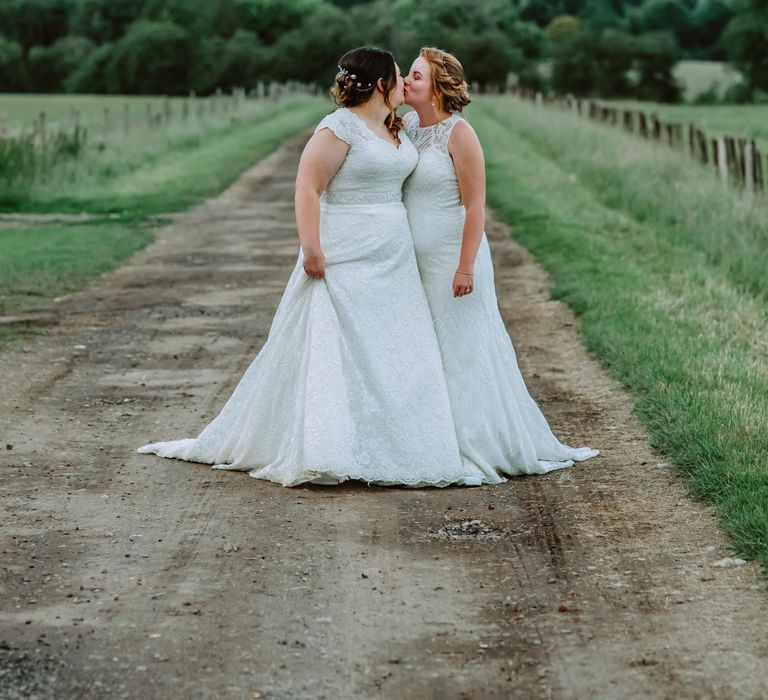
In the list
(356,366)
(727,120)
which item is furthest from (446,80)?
(727,120)

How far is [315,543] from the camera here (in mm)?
5496

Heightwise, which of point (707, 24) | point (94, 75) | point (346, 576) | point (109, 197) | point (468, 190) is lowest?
point (346, 576)

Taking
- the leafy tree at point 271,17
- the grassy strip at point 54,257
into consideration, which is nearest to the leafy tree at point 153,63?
the leafy tree at point 271,17

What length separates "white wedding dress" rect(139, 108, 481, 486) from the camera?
21.2 feet

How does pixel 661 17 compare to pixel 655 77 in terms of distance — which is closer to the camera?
pixel 655 77

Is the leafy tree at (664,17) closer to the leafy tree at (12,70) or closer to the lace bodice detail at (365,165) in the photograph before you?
the leafy tree at (12,70)

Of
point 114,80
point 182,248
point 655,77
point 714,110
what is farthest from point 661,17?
point 182,248

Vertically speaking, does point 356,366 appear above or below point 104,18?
below

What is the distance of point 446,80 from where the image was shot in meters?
6.55

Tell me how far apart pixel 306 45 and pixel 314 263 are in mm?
94985

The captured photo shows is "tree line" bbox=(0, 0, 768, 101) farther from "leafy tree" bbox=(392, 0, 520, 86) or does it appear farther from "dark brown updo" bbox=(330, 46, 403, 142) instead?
"dark brown updo" bbox=(330, 46, 403, 142)

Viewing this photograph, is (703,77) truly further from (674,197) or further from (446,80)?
(446,80)

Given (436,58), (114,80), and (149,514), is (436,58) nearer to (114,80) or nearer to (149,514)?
(149,514)

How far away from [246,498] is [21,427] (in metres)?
1.82
